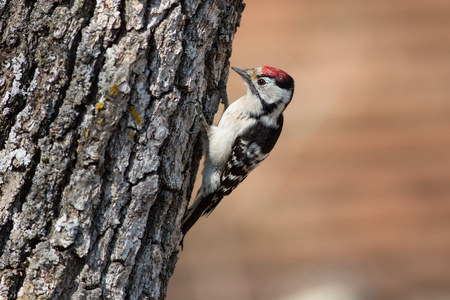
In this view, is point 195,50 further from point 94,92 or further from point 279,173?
point 279,173

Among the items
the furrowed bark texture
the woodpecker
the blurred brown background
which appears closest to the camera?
the furrowed bark texture

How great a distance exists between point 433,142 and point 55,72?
4.91 m

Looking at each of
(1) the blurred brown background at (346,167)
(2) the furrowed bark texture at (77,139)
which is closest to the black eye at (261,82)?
(2) the furrowed bark texture at (77,139)

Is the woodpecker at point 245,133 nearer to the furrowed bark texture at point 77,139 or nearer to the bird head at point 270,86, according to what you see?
the bird head at point 270,86

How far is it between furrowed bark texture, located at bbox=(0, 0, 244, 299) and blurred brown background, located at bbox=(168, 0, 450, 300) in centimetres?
394

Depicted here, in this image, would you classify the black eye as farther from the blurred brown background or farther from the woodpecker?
→ the blurred brown background

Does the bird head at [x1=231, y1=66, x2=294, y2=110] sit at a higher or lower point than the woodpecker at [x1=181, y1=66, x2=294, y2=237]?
higher

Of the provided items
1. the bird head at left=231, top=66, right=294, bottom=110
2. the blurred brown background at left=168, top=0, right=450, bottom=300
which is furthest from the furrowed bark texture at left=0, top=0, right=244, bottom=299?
the blurred brown background at left=168, top=0, right=450, bottom=300

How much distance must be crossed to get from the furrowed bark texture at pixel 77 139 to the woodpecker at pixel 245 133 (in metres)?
1.43

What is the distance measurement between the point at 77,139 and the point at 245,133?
5.83ft

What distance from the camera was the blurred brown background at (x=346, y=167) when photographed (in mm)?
6145

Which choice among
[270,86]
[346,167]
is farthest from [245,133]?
[346,167]

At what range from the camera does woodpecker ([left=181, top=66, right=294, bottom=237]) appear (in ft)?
12.8

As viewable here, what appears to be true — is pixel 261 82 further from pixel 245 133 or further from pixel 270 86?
pixel 245 133
